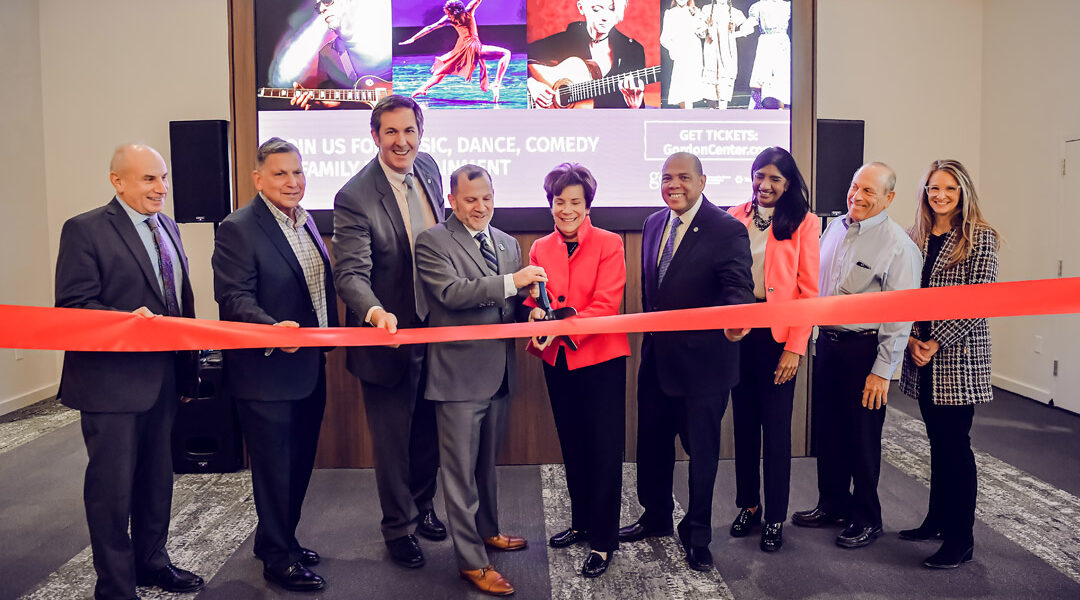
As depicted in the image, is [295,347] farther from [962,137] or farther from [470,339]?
[962,137]

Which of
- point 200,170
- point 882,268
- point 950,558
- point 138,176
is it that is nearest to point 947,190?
point 882,268

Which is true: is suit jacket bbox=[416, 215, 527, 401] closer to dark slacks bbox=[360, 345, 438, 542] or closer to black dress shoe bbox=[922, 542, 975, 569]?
dark slacks bbox=[360, 345, 438, 542]

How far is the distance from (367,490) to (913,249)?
286 cm

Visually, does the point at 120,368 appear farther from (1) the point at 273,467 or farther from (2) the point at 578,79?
(2) the point at 578,79

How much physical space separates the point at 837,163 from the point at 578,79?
1976mm

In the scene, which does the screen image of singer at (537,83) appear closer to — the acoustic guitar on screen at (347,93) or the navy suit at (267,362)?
the acoustic guitar on screen at (347,93)

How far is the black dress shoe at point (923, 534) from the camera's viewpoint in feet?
10.2

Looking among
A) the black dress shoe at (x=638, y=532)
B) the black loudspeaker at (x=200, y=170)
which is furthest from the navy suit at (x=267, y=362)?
the black loudspeaker at (x=200, y=170)

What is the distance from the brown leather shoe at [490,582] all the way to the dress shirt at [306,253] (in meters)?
1.11

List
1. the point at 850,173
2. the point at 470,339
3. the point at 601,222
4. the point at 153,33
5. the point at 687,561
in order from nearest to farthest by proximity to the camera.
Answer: the point at 470,339, the point at 687,561, the point at 601,222, the point at 850,173, the point at 153,33

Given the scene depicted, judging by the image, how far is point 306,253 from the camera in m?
2.79

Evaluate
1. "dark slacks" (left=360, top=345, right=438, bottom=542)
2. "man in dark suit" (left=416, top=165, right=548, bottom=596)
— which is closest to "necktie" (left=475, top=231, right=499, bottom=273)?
"man in dark suit" (left=416, top=165, right=548, bottom=596)

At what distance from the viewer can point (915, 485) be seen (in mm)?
3863

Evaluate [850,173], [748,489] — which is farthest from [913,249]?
[850,173]
